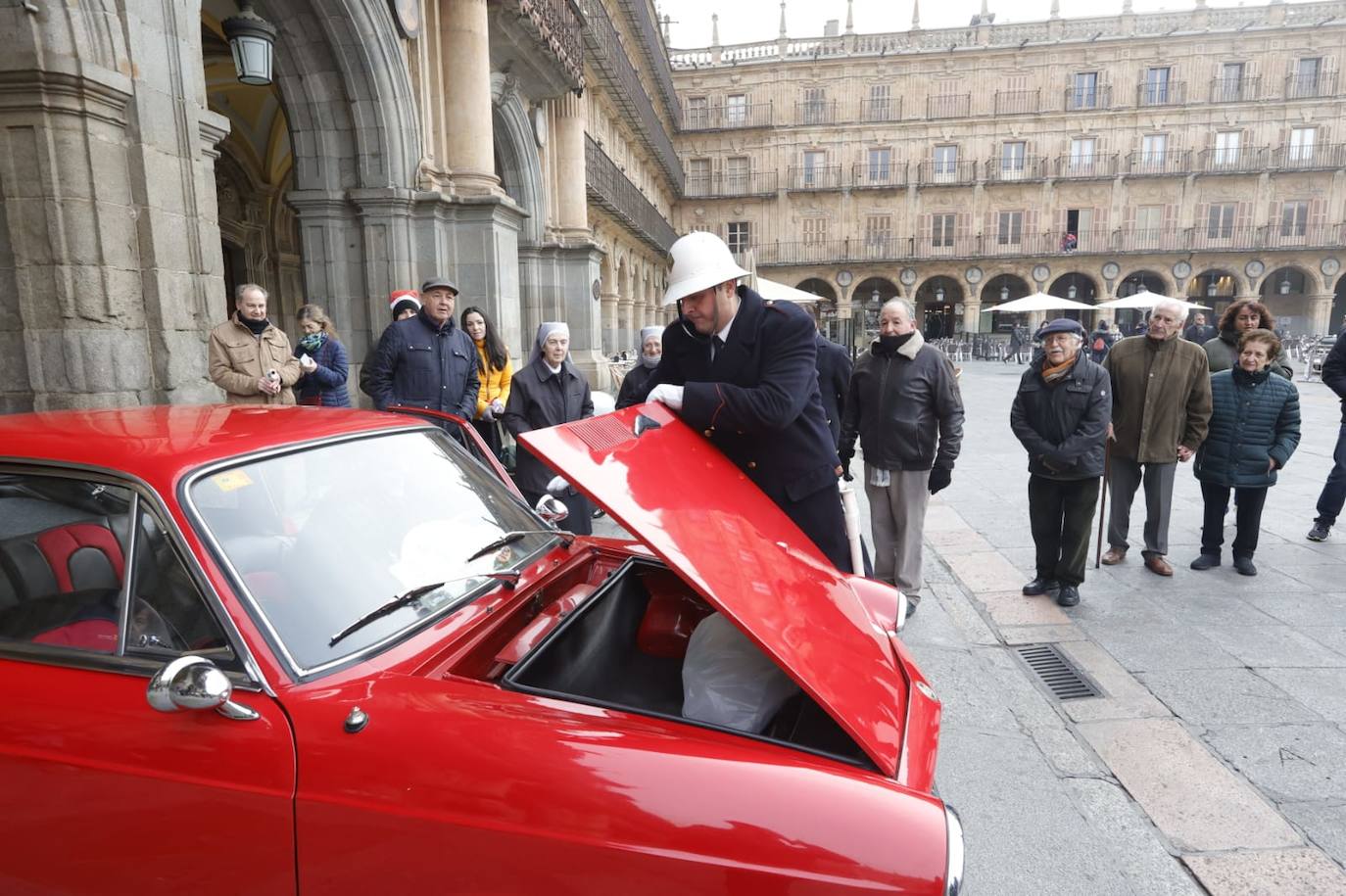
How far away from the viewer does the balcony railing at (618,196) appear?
1914 cm

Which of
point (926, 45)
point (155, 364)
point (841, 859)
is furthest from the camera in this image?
point (926, 45)

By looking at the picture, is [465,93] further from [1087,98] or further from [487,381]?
[1087,98]

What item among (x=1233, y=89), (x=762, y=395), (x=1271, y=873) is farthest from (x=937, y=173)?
(x=1271, y=873)

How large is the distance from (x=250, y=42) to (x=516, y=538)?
566 centimetres

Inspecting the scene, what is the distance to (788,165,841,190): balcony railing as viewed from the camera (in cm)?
4241

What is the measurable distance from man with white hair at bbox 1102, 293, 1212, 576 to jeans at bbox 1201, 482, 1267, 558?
1.12 ft

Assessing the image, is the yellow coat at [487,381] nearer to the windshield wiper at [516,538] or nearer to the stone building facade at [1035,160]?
the windshield wiper at [516,538]

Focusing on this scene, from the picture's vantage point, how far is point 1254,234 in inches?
1519

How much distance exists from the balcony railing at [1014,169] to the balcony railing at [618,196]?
19.5 meters

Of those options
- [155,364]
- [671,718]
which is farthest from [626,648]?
[155,364]

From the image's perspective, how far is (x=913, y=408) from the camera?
4.62m

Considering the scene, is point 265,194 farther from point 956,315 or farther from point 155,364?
point 956,315

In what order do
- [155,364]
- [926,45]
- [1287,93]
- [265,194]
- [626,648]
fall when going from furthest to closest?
[926,45], [1287,93], [265,194], [155,364], [626,648]

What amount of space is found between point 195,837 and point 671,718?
101cm
